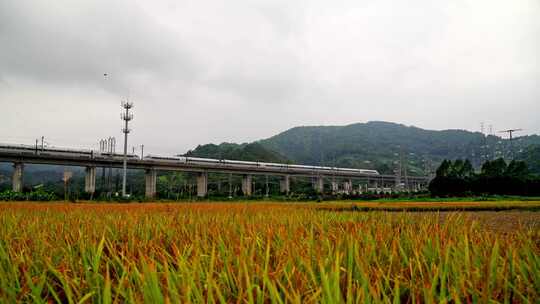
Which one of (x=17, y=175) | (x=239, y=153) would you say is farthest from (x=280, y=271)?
(x=239, y=153)

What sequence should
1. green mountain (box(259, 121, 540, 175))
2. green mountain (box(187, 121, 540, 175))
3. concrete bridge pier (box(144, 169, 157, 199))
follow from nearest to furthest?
concrete bridge pier (box(144, 169, 157, 199)), green mountain (box(187, 121, 540, 175)), green mountain (box(259, 121, 540, 175))

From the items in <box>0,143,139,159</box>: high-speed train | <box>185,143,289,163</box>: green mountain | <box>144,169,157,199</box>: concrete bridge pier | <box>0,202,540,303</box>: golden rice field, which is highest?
<box>185,143,289,163</box>: green mountain

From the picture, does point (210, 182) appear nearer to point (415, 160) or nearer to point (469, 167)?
point (469, 167)

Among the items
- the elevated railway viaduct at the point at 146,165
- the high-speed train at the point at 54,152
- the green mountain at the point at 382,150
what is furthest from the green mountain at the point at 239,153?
the high-speed train at the point at 54,152

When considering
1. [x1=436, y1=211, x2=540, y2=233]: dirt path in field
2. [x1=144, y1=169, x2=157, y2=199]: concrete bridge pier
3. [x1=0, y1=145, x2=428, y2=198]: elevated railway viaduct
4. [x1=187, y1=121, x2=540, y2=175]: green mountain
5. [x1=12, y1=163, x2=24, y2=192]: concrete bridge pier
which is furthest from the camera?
[x1=187, y1=121, x2=540, y2=175]: green mountain

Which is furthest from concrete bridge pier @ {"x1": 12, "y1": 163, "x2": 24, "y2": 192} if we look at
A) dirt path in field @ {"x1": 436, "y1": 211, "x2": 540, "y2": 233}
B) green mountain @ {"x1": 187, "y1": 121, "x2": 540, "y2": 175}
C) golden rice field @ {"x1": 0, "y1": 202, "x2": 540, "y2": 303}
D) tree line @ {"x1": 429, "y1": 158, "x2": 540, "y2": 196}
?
green mountain @ {"x1": 187, "y1": 121, "x2": 540, "y2": 175}

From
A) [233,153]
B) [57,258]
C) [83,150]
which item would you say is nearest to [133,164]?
[83,150]

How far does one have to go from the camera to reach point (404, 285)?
182 centimetres

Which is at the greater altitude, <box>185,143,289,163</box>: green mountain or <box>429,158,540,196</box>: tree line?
<box>185,143,289,163</box>: green mountain

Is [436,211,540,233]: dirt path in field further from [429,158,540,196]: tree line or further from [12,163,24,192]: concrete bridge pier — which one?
[12,163,24,192]: concrete bridge pier

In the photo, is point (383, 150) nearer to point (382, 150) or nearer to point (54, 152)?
point (382, 150)

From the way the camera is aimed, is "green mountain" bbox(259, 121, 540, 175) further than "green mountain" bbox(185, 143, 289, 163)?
Yes

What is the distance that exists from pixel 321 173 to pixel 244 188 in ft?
56.4

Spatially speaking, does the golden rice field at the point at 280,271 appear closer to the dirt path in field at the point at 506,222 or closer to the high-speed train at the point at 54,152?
the dirt path in field at the point at 506,222
